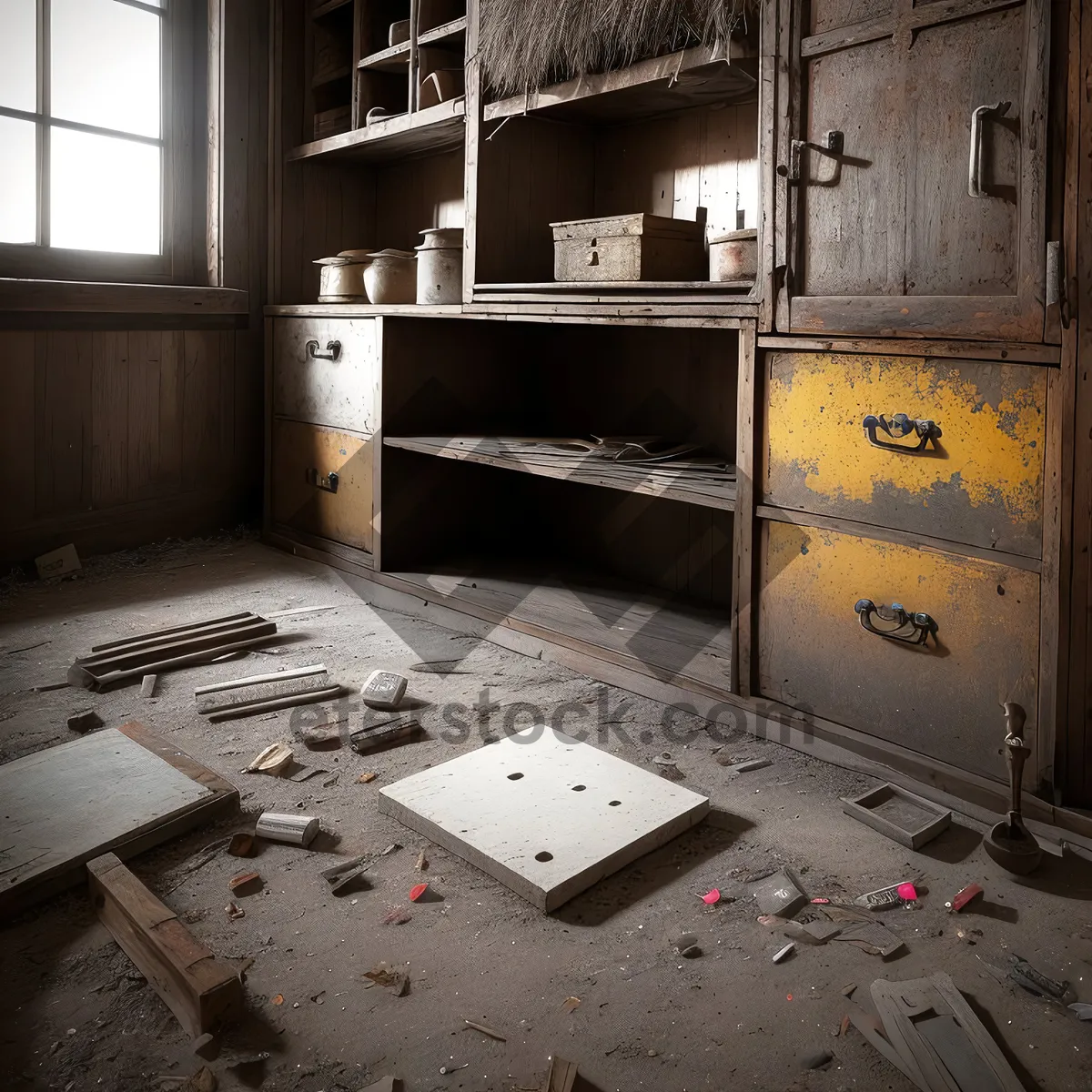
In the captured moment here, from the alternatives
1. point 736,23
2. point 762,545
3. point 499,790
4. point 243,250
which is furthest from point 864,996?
point 243,250

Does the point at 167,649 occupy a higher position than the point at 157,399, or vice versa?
the point at 157,399

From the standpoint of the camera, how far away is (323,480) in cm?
372

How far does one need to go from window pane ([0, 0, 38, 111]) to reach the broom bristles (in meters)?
1.82

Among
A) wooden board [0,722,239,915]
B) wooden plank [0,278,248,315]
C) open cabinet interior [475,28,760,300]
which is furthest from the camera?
wooden plank [0,278,248,315]

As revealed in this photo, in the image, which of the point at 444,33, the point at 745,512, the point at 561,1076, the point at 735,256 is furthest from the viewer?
the point at 444,33

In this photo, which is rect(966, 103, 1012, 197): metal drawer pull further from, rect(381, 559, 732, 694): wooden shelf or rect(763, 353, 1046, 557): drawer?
rect(381, 559, 732, 694): wooden shelf

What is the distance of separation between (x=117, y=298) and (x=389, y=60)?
4.45ft

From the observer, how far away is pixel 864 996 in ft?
4.45

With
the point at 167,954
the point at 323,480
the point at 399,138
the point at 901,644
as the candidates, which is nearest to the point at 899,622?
the point at 901,644

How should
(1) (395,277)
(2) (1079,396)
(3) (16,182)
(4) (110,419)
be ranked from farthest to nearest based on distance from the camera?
1. (4) (110,419)
2. (3) (16,182)
3. (1) (395,277)
4. (2) (1079,396)

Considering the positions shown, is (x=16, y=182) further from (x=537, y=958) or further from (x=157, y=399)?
(x=537, y=958)

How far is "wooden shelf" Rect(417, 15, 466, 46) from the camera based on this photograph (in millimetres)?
3097

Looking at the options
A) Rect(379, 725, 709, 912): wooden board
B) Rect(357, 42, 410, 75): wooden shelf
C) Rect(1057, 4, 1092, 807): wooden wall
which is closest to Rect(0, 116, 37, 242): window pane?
Rect(357, 42, 410, 75): wooden shelf

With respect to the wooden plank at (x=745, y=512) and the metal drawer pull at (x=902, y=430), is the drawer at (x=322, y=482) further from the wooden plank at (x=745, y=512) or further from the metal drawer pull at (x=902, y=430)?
the metal drawer pull at (x=902, y=430)
